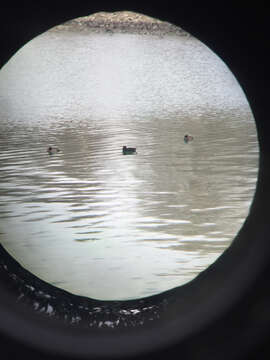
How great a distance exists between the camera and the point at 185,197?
673 centimetres

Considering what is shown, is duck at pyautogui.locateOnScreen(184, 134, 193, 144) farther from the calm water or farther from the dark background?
the dark background

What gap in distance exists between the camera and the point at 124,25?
18000 mm

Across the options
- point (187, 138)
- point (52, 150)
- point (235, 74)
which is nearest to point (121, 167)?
point (52, 150)

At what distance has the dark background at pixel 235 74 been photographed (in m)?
0.97

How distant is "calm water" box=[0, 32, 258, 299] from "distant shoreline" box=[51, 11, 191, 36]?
1.57 metres

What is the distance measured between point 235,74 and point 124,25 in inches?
691

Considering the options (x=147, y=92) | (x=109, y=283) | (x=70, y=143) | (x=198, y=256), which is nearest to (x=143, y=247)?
(x=198, y=256)

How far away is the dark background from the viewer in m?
0.97

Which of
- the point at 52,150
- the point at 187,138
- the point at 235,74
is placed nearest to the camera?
the point at 235,74

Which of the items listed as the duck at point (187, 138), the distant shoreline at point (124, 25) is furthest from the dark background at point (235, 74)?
the distant shoreline at point (124, 25)

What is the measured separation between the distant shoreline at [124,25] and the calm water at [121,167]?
1568mm

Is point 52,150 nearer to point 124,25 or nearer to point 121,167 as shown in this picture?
point 121,167

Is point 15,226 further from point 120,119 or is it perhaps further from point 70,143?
point 120,119

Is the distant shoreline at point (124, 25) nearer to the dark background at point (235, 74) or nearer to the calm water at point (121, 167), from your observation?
the calm water at point (121, 167)
